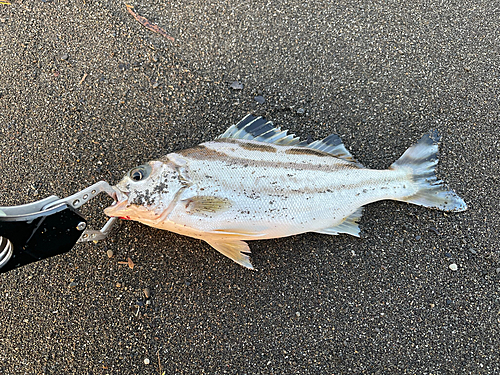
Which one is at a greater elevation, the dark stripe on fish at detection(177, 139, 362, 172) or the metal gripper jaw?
the metal gripper jaw

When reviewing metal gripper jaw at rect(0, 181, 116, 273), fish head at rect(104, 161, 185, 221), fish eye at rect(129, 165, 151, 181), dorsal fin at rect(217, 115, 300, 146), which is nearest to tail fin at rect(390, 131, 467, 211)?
dorsal fin at rect(217, 115, 300, 146)

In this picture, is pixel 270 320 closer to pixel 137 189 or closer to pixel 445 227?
pixel 137 189

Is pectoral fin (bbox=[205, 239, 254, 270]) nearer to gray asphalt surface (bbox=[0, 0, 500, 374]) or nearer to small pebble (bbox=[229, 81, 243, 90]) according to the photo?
gray asphalt surface (bbox=[0, 0, 500, 374])

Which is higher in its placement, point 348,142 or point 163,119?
point 163,119

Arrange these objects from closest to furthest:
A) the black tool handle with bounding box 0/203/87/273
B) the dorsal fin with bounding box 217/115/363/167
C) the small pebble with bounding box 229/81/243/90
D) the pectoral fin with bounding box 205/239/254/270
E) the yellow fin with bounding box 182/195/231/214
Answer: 1. the black tool handle with bounding box 0/203/87/273
2. the yellow fin with bounding box 182/195/231/214
3. the pectoral fin with bounding box 205/239/254/270
4. the dorsal fin with bounding box 217/115/363/167
5. the small pebble with bounding box 229/81/243/90

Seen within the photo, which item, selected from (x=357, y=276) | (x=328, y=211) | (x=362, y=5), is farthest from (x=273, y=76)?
(x=357, y=276)

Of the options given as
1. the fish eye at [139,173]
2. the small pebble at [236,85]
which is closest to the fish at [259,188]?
the fish eye at [139,173]
